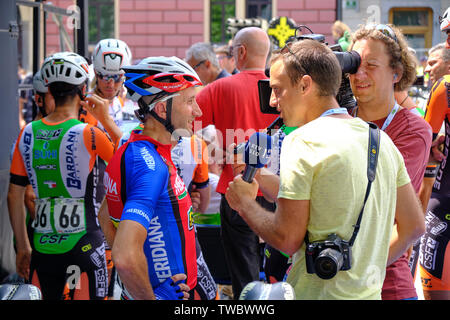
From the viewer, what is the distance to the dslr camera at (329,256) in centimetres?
200

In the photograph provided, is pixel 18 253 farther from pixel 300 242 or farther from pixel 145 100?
pixel 300 242

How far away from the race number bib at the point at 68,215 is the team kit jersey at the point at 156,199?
1223 millimetres

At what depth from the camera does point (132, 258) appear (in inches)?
92.6

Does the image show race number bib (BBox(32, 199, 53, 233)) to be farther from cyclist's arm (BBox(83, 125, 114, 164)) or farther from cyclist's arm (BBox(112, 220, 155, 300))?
cyclist's arm (BBox(112, 220, 155, 300))

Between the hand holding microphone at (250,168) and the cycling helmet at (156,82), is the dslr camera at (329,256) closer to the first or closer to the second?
the hand holding microphone at (250,168)

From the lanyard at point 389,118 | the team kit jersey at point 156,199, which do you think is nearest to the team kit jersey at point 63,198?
the team kit jersey at point 156,199

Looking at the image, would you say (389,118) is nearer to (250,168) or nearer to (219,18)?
(250,168)

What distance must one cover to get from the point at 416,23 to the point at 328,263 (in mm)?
17571

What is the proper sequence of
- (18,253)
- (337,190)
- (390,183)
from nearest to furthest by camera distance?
(337,190), (390,183), (18,253)

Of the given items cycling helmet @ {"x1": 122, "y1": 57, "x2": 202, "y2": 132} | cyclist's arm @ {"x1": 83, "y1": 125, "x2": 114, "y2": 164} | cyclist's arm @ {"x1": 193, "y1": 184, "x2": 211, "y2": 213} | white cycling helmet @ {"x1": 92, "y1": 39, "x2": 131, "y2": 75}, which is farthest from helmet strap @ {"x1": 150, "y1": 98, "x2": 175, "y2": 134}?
white cycling helmet @ {"x1": 92, "y1": 39, "x2": 131, "y2": 75}

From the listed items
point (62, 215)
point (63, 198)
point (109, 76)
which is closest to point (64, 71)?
point (63, 198)

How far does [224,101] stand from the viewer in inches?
190

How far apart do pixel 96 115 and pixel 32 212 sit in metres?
0.82
